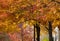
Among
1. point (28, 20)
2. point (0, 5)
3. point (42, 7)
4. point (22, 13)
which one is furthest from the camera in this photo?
point (0, 5)

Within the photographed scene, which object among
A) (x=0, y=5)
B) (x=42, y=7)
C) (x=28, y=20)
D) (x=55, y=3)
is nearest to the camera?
(x=55, y=3)

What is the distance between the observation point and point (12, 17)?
12.9 meters

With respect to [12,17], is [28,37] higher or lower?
lower

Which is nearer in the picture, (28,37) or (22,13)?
(22,13)

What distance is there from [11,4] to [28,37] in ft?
64.6

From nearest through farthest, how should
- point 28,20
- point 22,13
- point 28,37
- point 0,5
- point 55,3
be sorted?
point 55,3 → point 22,13 → point 28,20 → point 0,5 → point 28,37

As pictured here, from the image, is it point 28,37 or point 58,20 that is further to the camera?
point 28,37

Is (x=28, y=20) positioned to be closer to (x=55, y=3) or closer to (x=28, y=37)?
(x=55, y=3)

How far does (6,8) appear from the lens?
12.7 metres

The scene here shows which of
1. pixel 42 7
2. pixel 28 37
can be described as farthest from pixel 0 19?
pixel 28 37

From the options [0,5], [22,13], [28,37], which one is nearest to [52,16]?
[22,13]

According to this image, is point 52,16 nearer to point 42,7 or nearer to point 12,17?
point 42,7

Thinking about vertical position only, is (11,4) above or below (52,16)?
above

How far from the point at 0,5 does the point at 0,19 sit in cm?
94
